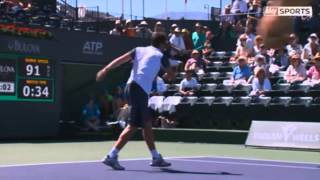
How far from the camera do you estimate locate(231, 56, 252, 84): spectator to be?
63.2 ft

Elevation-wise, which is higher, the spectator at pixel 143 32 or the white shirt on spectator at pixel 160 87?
the spectator at pixel 143 32

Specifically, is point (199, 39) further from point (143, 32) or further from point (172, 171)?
point (172, 171)

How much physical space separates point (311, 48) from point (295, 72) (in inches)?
63.9

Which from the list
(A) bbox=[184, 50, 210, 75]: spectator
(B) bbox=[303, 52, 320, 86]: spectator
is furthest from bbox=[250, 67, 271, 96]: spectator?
(A) bbox=[184, 50, 210, 75]: spectator

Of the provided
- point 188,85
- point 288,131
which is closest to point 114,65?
point 288,131

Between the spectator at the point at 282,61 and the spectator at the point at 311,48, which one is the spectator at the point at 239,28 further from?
the spectator at the point at 311,48

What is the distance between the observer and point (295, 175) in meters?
9.05

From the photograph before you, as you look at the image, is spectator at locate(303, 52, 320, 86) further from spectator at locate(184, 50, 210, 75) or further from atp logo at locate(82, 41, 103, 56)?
atp logo at locate(82, 41, 103, 56)

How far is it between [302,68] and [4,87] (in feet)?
27.2

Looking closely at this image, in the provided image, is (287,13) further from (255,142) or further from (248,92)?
(248,92)

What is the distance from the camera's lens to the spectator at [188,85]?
20.5m

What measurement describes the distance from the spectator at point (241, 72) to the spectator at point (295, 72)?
1302 millimetres

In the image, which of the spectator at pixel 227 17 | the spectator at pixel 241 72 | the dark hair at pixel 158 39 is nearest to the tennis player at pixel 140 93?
the dark hair at pixel 158 39
